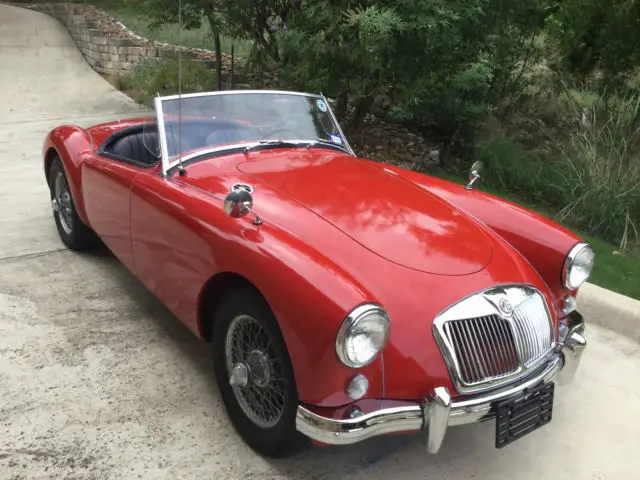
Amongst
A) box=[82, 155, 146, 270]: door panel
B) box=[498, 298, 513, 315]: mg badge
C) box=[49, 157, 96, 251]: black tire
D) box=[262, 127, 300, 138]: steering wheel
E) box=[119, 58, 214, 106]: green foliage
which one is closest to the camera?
box=[498, 298, 513, 315]: mg badge

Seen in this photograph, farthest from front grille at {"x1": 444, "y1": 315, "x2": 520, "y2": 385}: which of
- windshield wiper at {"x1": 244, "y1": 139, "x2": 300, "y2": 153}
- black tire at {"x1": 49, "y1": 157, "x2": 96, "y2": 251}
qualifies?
black tire at {"x1": 49, "y1": 157, "x2": 96, "y2": 251}

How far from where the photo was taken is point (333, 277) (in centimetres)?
216

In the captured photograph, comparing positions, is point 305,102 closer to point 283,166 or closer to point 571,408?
point 283,166

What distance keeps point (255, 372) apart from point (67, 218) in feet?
8.91

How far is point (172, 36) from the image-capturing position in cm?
1255

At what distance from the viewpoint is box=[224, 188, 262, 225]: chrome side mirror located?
2.45 m

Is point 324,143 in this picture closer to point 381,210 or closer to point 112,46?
point 381,210

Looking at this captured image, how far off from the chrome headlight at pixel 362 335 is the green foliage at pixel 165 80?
817 cm

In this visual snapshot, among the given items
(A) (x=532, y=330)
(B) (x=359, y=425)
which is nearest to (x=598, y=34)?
(A) (x=532, y=330)

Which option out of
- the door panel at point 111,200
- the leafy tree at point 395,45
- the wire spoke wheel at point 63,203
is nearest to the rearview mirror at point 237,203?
the door panel at point 111,200

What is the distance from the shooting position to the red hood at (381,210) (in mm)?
2545

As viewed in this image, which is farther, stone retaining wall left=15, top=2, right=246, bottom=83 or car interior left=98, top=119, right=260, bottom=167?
stone retaining wall left=15, top=2, right=246, bottom=83

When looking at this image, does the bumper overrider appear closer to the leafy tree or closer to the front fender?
the front fender

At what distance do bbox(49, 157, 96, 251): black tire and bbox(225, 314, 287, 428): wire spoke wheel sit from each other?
2217 millimetres
